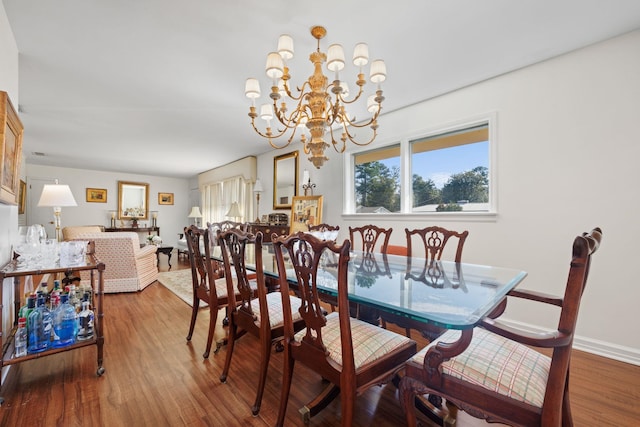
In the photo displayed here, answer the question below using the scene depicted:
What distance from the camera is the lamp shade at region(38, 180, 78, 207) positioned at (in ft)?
9.73

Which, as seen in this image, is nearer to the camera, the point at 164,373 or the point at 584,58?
the point at 164,373

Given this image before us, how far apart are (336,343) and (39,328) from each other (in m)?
1.91

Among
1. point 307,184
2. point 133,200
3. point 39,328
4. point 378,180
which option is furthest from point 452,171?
point 133,200

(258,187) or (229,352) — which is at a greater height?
(258,187)

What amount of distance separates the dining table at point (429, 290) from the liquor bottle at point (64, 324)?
48.9 inches

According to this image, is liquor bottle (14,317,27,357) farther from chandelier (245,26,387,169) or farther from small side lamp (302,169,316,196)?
small side lamp (302,169,316,196)

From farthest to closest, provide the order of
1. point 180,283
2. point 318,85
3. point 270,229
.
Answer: point 270,229
point 180,283
point 318,85

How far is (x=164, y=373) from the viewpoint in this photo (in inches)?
74.9

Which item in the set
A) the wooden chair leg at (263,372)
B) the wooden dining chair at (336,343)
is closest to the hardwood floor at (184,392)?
the wooden chair leg at (263,372)

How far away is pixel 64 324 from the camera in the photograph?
6.00 ft

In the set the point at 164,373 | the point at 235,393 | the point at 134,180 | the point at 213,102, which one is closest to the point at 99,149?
the point at 134,180

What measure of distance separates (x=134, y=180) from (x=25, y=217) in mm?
2528

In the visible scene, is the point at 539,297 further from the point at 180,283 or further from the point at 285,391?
the point at 180,283

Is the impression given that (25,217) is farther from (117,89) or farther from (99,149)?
(117,89)
